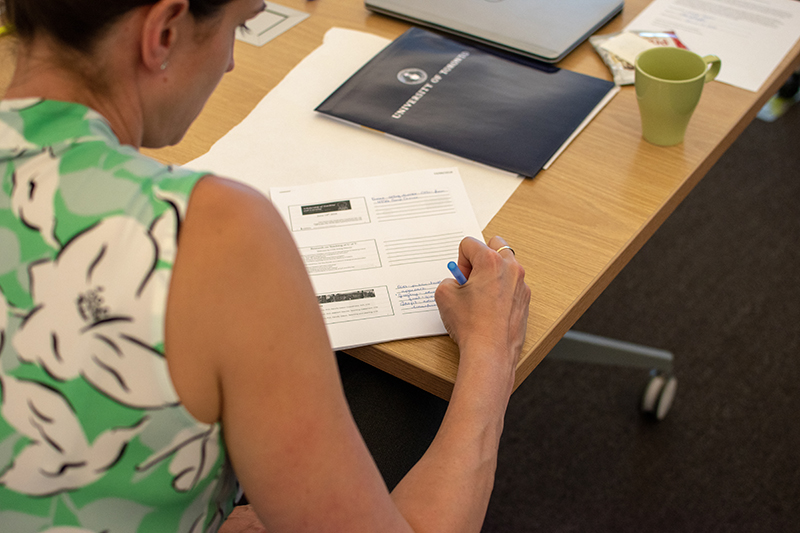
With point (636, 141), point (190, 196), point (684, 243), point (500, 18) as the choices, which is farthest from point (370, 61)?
point (684, 243)

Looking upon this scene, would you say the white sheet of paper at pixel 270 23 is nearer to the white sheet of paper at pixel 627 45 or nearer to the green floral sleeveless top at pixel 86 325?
the white sheet of paper at pixel 627 45

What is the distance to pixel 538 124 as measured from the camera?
99cm

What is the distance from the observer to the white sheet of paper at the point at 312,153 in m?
0.93

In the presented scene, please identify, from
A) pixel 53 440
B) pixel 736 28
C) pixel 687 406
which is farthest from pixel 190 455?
pixel 687 406

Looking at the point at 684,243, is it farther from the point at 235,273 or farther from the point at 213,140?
the point at 235,273

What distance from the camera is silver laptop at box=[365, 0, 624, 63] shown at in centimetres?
112

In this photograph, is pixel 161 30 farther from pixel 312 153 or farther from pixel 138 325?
pixel 312 153

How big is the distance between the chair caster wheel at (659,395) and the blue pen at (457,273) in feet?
3.02

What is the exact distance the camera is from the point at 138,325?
0.48 meters

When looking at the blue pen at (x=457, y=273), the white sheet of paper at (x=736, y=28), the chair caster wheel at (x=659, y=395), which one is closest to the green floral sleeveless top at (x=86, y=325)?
the blue pen at (x=457, y=273)

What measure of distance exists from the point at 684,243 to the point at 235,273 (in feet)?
5.66

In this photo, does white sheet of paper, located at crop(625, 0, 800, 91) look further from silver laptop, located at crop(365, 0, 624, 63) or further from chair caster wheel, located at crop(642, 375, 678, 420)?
chair caster wheel, located at crop(642, 375, 678, 420)

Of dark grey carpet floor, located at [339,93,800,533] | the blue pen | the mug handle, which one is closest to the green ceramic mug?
the mug handle

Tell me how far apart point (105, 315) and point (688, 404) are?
56.4 inches
